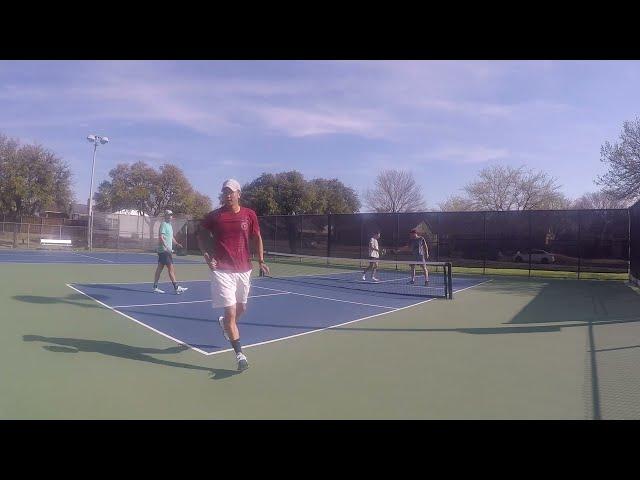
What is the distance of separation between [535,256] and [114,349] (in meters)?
16.4

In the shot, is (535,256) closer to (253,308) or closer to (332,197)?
(253,308)

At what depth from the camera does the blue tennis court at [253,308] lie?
20.0 ft

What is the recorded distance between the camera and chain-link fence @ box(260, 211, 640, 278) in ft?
50.9

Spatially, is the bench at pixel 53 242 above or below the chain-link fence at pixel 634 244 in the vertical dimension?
below

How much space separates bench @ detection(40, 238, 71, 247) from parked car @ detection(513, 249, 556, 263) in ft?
96.6

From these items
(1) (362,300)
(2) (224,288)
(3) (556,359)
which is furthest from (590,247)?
(2) (224,288)

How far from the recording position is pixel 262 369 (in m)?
4.55

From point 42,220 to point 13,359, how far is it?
113 feet

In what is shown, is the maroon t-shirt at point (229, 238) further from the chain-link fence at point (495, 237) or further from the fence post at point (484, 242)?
the fence post at point (484, 242)

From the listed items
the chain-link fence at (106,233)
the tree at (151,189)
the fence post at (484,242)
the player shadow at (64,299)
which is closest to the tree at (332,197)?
the tree at (151,189)

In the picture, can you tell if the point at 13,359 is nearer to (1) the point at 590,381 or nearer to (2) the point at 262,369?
(2) the point at 262,369

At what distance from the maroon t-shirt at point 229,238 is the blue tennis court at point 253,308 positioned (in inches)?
53.3
